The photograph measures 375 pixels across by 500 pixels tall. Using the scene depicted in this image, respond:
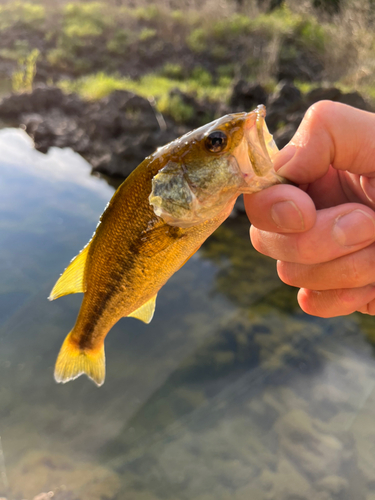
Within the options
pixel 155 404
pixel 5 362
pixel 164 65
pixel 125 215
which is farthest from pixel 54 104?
pixel 125 215

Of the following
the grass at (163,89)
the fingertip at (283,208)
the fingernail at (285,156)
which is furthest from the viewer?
the grass at (163,89)

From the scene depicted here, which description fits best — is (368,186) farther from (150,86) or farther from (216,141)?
(150,86)

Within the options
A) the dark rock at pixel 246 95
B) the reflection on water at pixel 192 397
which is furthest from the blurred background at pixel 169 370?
the dark rock at pixel 246 95

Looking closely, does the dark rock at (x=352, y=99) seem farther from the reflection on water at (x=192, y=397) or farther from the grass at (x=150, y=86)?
the grass at (x=150, y=86)

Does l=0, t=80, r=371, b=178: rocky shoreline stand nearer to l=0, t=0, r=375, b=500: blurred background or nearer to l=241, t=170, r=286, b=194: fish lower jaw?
l=0, t=0, r=375, b=500: blurred background

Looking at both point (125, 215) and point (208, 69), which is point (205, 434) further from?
point (208, 69)
